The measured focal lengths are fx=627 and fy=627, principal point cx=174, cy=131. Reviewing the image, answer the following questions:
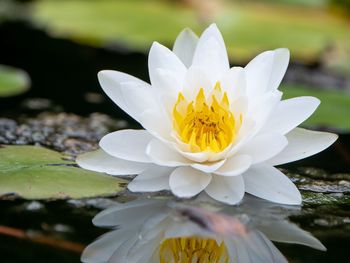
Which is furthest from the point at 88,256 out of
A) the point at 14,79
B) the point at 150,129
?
the point at 14,79

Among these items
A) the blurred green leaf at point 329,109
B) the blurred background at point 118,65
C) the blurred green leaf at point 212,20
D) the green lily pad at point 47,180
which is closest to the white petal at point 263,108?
the blurred background at point 118,65

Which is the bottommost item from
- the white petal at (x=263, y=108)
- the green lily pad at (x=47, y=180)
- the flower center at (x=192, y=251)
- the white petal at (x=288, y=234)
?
the green lily pad at (x=47, y=180)

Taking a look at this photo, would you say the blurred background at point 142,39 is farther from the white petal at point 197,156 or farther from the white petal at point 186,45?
the white petal at point 197,156

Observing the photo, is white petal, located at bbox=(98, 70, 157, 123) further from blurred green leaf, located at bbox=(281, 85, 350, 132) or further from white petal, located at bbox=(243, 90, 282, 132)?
blurred green leaf, located at bbox=(281, 85, 350, 132)

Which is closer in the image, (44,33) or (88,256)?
(88,256)

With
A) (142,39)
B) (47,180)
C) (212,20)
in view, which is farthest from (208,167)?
(212,20)

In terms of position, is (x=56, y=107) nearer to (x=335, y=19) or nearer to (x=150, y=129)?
(x=150, y=129)

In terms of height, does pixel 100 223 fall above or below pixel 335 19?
below

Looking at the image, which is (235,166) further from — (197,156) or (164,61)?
(164,61)
